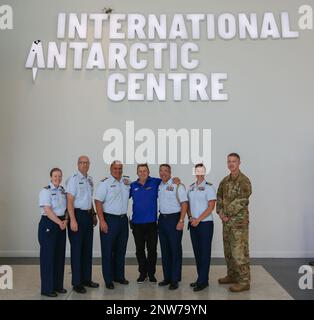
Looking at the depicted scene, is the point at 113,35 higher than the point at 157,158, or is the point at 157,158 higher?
the point at 113,35

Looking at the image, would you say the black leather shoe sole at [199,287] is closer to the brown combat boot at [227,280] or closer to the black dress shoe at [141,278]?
the brown combat boot at [227,280]

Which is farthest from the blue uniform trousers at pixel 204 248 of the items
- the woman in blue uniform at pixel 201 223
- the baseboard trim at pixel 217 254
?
the baseboard trim at pixel 217 254

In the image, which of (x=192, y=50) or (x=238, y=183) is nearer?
(x=238, y=183)

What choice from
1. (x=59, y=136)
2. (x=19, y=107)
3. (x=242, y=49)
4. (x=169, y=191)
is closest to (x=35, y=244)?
(x=59, y=136)

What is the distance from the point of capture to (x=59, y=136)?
5.94 meters

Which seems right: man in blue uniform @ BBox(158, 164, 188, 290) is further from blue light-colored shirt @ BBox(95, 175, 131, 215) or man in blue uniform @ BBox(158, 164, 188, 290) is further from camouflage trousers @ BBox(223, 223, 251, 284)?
camouflage trousers @ BBox(223, 223, 251, 284)

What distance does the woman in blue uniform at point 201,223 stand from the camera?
4152mm

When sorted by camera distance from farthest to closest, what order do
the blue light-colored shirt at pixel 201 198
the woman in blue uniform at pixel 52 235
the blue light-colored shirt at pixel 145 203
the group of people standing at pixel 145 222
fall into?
1. the blue light-colored shirt at pixel 145 203
2. the blue light-colored shirt at pixel 201 198
3. the group of people standing at pixel 145 222
4. the woman in blue uniform at pixel 52 235

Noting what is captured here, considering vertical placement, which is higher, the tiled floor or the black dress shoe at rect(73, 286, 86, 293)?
the black dress shoe at rect(73, 286, 86, 293)

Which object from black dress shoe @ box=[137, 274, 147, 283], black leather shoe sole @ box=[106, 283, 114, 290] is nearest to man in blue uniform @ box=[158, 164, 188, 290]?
black dress shoe @ box=[137, 274, 147, 283]

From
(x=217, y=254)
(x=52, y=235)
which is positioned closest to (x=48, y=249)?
(x=52, y=235)

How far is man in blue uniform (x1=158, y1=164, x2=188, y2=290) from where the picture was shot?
13.8ft
